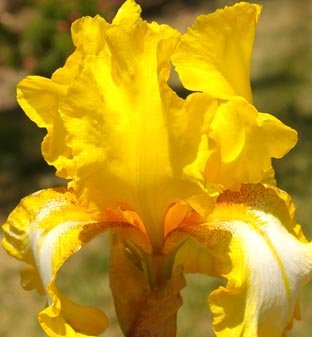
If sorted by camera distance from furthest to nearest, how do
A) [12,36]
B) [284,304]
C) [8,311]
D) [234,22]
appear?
[12,36]
[8,311]
[234,22]
[284,304]

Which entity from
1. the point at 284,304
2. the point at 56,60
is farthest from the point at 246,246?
the point at 56,60

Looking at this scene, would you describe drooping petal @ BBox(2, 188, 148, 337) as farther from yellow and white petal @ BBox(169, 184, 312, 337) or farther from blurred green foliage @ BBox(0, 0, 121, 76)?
blurred green foliage @ BBox(0, 0, 121, 76)

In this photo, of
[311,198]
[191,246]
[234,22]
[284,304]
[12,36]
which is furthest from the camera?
[12,36]

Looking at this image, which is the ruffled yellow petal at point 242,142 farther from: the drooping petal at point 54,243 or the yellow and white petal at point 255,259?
the drooping petal at point 54,243

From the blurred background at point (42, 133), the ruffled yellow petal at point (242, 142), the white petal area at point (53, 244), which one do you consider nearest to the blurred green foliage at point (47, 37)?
the blurred background at point (42, 133)

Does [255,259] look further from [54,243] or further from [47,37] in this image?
[47,37]

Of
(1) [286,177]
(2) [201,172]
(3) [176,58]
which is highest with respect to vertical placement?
(3) [176,58]

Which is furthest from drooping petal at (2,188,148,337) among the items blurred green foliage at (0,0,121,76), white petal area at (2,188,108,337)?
blurred green foliage at (0,0,121,76)

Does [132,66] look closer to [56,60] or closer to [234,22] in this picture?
[234,22]
